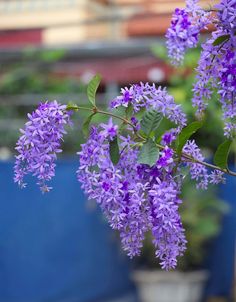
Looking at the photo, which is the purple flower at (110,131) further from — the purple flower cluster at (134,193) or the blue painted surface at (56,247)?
the blue painted surface at (56,247)

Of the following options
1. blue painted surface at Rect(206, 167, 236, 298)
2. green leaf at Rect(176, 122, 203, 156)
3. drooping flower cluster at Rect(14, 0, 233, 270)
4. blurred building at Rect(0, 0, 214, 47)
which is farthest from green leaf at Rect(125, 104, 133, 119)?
blurred building at Rect(0, 0, 214, 47)

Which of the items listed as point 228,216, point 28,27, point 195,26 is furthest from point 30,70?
point 195,26

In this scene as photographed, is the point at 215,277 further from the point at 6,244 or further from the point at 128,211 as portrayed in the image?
the point at 128,211

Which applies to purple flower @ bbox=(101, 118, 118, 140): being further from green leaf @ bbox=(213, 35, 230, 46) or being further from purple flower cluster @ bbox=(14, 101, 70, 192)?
green leaf @ bbox=(213, 35, 230, 46)

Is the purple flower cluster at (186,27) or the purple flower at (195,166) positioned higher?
the purple flower cluster at (186,27)

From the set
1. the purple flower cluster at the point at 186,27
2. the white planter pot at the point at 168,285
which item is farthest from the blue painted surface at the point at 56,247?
the purple flower cluster at the point at 186,27

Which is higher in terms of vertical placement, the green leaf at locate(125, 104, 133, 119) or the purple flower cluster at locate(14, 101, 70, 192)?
the green leaf at locate(125, 104, 133, 119)
